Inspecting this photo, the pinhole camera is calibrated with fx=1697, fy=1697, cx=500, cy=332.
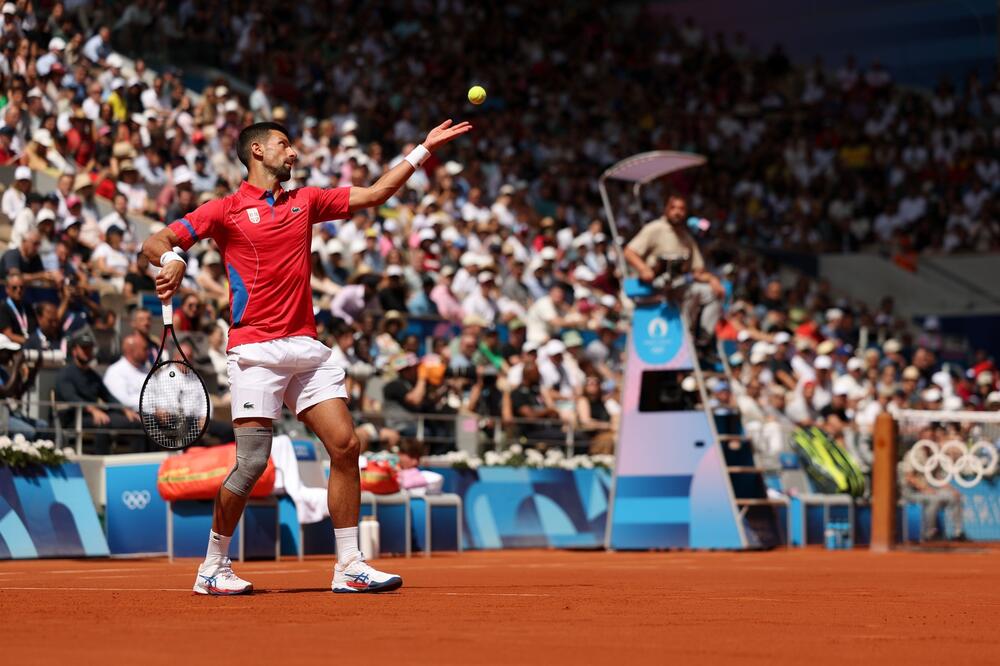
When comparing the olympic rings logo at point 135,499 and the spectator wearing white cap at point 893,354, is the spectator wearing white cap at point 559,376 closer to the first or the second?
the olympic rings logo at point 135,499

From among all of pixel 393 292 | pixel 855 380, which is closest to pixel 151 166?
pixel 393 292

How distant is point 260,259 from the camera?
966 cm

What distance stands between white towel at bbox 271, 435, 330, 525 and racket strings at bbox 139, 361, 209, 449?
621 centimetres

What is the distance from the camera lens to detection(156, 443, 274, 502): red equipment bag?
1563 centimetres

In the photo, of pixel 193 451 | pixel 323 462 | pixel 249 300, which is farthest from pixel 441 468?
pixel 249 300

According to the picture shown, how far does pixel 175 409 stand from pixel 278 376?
36.4 inches

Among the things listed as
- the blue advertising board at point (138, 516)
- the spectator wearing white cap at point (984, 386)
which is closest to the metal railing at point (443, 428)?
the blue advertising board at point (138, 516)

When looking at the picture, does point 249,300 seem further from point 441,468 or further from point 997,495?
point 997,495

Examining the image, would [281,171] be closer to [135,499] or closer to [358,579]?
[358,579]

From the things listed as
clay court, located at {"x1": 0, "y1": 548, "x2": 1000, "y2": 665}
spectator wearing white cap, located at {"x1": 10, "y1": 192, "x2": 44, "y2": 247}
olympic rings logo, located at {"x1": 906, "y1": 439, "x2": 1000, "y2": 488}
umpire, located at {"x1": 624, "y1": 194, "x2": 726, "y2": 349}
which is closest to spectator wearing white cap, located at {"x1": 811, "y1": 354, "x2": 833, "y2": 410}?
olympic rings logo, located at {"x1": 906, "y1": 439, "x2": 1000, "y2": 488}

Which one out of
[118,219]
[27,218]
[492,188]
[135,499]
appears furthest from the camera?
[492,188]

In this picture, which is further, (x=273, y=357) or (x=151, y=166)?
(x=151, y=166)

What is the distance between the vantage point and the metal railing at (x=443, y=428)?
16922 millimetres

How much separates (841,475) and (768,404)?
3058 millimetres
